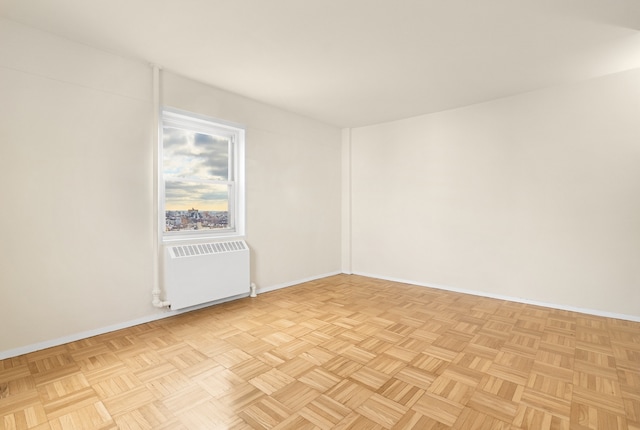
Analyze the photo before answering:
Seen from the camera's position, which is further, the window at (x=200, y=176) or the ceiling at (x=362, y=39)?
the window at (x=200, y=176)

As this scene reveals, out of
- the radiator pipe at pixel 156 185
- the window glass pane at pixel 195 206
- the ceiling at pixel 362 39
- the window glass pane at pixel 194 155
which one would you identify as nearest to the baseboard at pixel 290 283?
the window glass pane at pixel 195 206

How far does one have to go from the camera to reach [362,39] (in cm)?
261

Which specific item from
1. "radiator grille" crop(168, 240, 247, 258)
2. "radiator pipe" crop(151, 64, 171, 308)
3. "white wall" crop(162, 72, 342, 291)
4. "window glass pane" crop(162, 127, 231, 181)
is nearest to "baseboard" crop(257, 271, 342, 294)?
"white wall" crop(162, 72, 342, 291)

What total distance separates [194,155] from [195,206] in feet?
2.03

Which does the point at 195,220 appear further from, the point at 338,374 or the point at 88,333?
the point at 338,374

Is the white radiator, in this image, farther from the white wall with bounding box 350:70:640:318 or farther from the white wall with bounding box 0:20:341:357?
the white wall with bounding box 350:70:640:318

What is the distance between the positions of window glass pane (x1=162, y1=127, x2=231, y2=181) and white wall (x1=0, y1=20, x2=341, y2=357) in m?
0.34

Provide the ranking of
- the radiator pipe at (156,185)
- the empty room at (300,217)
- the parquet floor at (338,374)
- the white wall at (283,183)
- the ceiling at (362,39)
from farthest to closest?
the white wall at (283,183) → the radiator pipe at (156,185) → the ceiling at (362,39) → the empty room at (300,217) → the parquet floor at (338,374)

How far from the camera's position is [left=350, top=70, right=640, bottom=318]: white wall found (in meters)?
3.27

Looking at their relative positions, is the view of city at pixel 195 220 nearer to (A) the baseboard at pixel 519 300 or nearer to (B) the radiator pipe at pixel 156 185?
(B) the radiator pipe at pixel 156 185

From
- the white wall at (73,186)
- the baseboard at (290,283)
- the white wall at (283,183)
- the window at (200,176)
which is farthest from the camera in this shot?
the baseboard at (290,283)

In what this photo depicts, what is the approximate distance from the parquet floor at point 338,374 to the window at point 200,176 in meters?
1.09

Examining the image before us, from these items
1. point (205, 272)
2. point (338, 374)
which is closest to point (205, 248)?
point (205, 272)

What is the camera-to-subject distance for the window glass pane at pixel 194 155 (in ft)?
11.5
